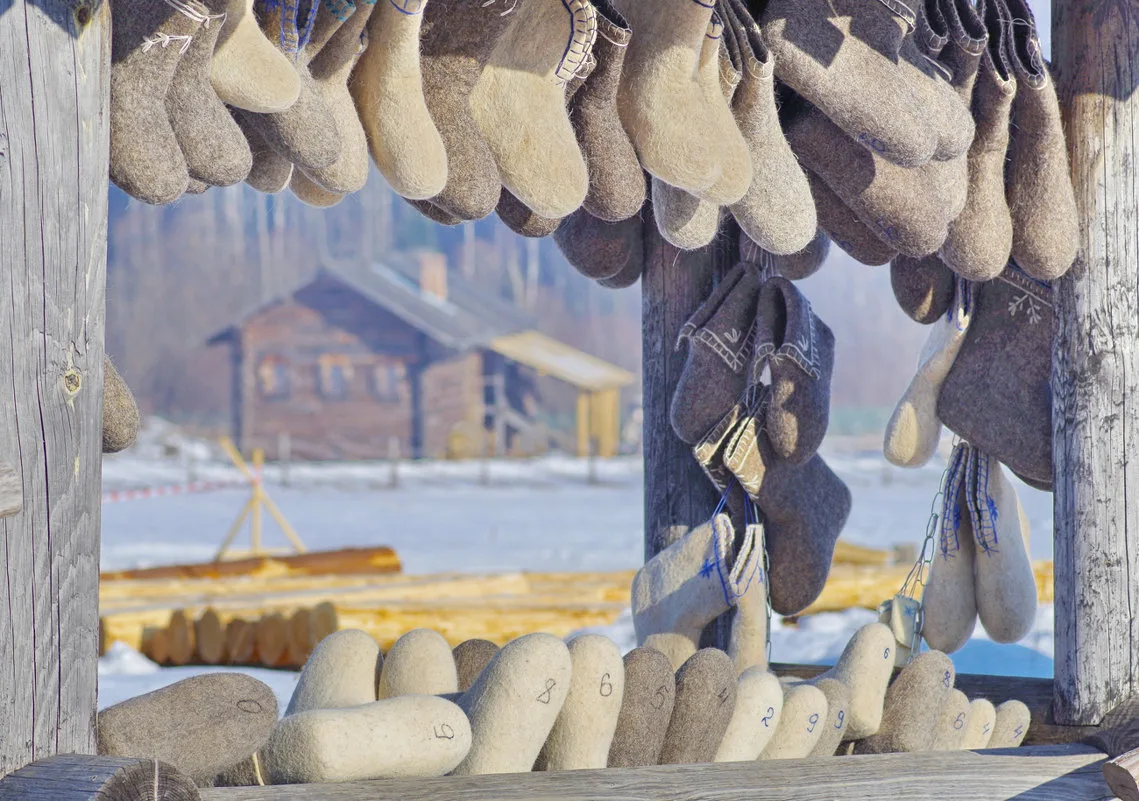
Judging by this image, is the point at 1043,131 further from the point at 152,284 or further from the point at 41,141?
the point at 152,284

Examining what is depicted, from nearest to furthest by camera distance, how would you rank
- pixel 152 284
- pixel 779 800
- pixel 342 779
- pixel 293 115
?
1. pixel 293 115
2. pixel 342 779
3. pixel 779 800
4. pixel 152 284

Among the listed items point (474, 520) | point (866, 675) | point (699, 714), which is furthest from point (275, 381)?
point (699, 714)

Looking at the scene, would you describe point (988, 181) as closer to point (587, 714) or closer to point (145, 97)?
point (587, 714)

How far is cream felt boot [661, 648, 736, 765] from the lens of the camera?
6.39 feet

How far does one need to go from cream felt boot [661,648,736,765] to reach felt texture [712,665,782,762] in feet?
0.06

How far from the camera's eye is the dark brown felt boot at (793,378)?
2.41 metres

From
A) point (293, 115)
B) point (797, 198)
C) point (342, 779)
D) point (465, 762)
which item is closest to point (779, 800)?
point (465, 762)

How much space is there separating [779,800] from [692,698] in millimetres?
270

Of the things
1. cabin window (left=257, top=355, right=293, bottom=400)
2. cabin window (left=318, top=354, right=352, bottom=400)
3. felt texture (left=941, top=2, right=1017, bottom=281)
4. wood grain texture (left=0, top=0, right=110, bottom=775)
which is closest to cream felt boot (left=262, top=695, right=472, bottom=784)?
wood grain texture (left=0, top=0, right=110, bottom=775)

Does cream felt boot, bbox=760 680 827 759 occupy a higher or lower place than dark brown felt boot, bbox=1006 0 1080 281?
lower

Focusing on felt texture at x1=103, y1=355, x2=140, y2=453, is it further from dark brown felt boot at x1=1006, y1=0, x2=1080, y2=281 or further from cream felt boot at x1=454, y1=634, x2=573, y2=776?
dark brown felt boot at x1=1006, y1=0, x2=1080, y2=281

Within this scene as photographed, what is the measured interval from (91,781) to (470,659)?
3.21 ft

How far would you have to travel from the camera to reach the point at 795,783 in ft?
5.79

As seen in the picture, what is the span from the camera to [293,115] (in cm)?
145
